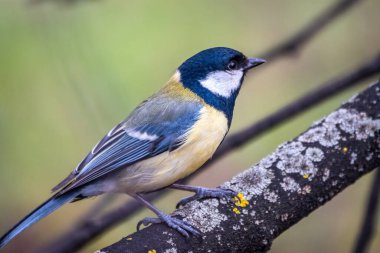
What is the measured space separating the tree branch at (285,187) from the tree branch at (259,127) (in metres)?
0.49

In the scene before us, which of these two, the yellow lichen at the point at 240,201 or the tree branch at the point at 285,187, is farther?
the yellow lichen at the point at 240,201

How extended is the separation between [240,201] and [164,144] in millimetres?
719

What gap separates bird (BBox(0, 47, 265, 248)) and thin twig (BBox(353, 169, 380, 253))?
0.99 m

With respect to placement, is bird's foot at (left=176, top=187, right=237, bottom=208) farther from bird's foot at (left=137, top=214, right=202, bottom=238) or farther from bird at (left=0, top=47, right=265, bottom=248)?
bird's foot at (left=137, top=214, right=202, bottom=238)

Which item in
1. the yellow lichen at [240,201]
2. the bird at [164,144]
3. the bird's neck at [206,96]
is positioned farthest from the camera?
the bird's neck at [206,96]

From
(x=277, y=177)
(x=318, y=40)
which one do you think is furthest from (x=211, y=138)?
(x=318, y=40)

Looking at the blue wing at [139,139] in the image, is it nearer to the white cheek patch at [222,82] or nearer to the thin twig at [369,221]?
the white cheek patch at [222,82]

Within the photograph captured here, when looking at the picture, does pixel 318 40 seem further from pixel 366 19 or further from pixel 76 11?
pixel 76 11

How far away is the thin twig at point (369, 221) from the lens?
3576 millimetres

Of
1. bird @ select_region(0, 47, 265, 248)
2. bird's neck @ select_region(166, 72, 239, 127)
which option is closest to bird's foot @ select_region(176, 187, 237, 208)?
bird @ select_region(0, 47, 265, 248)

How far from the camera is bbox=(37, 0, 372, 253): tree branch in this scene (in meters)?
3.84

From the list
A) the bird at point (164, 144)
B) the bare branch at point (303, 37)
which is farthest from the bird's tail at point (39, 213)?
the bare branch at point (303, 37)

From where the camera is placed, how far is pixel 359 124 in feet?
11.2

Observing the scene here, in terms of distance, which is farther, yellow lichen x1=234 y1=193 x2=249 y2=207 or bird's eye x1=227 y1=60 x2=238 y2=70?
bird's eye x1=227 y1=60 x2=238 y2=70
